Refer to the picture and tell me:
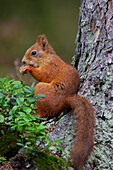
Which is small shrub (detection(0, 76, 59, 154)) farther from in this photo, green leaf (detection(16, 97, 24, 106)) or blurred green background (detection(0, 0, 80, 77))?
blurred green background (detection(0, 0, 80, 77))

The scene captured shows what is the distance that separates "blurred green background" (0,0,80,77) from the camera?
656 centimetres

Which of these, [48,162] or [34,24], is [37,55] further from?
[34,24]

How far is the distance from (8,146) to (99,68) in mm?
880

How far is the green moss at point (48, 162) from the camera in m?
1.53

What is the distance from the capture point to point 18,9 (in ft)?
24.0

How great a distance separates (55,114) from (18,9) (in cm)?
577

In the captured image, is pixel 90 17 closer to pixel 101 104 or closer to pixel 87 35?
pixel 87 35

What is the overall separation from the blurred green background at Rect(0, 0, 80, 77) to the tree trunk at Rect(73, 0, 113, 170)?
3.98 metres

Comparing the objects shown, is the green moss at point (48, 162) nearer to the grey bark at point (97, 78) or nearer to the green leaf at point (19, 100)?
the grey bark at point (97, 78)

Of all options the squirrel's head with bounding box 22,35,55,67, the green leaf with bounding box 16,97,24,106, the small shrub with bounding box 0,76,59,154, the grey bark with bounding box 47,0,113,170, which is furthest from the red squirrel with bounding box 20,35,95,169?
the green leaf with bounding box 16,97,24,106

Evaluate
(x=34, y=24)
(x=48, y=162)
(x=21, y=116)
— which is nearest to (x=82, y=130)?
(x=48, y=162)

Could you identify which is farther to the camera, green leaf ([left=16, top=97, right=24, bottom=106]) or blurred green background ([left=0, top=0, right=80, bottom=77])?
blurred green background ([left=0, top=0, right=80, bottom=77])

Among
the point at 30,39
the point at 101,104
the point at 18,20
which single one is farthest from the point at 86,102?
the point at 18,20

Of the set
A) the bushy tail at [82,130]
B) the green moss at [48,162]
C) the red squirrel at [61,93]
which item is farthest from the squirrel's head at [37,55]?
the green moss at [48,162]
